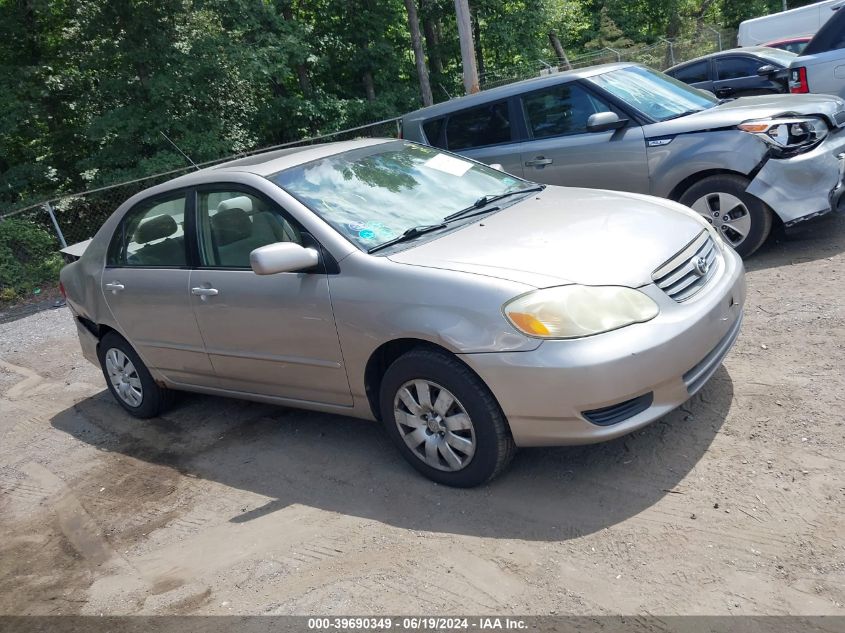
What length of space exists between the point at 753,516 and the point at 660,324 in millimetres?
899

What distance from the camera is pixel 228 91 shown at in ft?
56.0

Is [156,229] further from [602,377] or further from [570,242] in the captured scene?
[602,377]

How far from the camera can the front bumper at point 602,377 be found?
3.31 meters

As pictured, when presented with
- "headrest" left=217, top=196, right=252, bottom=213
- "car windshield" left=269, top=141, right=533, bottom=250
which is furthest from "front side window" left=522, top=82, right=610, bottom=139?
"headrest" left=217, top=196, right=252, bottom=213

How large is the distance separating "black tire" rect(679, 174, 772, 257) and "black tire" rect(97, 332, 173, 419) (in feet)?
14.8

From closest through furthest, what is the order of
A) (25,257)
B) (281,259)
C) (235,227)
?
(281,259)
(235,227)
(25,257)

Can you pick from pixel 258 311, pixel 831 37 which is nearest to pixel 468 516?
pixel 258 311

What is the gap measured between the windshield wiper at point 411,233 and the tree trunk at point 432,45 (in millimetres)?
21343

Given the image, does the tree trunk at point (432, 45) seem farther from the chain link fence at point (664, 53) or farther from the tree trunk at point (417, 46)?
the chain link fence at point (664, 53)

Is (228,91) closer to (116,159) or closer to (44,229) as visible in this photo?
(116,159)

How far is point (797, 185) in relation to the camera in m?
6.07

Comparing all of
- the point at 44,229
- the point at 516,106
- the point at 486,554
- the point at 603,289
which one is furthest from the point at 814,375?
the point at 44,229

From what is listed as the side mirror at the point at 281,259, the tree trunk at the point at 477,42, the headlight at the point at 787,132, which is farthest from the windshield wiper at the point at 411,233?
the tree trunk at the point at 477,42

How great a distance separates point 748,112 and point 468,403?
4351 millimetres
